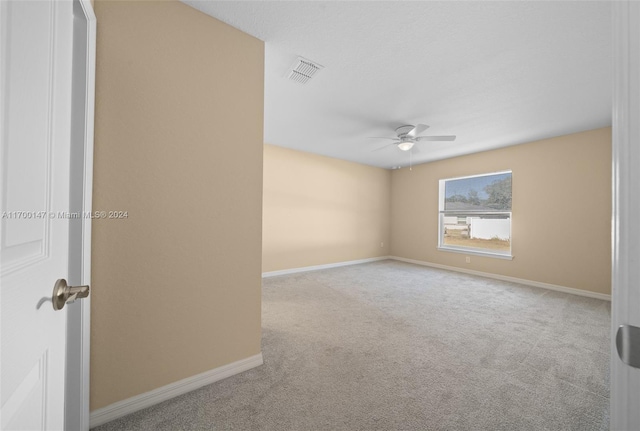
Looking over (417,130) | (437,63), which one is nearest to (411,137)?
(417,130)

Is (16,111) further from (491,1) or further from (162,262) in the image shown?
Result: (491,1)

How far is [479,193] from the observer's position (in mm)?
5055

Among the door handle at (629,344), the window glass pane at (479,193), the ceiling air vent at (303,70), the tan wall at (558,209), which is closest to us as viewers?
the door handle at (629,344)

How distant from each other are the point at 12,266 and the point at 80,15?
146 cm

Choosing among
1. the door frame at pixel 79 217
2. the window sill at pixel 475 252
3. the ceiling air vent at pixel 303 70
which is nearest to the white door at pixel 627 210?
the door frame at pixel 79 217

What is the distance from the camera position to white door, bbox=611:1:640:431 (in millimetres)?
421

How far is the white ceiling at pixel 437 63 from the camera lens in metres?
Result: 1.66

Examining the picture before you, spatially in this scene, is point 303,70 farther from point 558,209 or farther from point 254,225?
point 558,209

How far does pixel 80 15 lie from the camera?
3.97 ft

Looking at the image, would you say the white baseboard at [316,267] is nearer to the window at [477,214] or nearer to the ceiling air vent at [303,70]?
the window at [477,214]

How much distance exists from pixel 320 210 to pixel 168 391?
4.25 meters

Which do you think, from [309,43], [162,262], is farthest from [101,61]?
[309,43]

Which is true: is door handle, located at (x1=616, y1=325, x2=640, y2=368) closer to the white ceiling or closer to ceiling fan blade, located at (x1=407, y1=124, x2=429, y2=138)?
the white ceiling

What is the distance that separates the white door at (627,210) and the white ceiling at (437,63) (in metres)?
1.57
